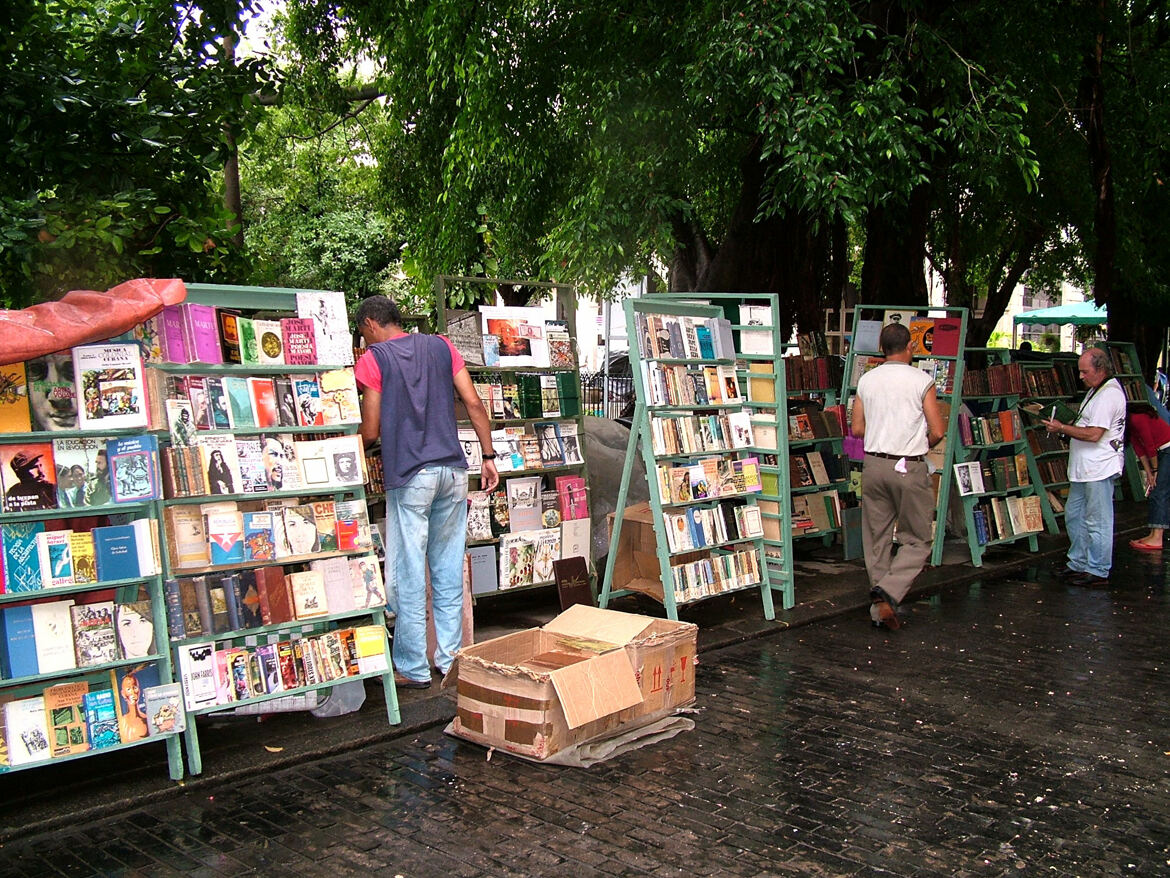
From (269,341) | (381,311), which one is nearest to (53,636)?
(269,341)

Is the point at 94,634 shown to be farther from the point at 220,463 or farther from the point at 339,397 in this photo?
the point at 339,397

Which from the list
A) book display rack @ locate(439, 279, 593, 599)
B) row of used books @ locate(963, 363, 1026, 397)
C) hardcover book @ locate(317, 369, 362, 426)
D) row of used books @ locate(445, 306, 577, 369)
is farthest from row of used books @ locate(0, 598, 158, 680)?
row of used books @ locate(963, 363, 1026, 397)

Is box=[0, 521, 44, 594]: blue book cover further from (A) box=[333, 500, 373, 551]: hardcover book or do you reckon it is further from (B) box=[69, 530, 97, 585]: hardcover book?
(A) box=[333, 500, 373, 551]: hardcover book

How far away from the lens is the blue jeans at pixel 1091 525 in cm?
883

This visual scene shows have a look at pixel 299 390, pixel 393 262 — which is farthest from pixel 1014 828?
pixel 393 262

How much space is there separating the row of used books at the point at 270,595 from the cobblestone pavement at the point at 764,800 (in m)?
0.73

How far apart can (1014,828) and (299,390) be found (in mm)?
3831

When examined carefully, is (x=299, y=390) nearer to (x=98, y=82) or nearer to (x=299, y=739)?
(x=299, y=739)

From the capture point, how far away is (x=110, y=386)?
15.2 feet

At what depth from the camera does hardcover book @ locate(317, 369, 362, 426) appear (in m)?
5.45

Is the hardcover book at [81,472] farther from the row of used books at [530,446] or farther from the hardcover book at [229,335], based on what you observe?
the row of used books at [530,446]

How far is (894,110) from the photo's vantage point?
335 inches

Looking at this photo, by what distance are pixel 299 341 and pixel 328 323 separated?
190 mm

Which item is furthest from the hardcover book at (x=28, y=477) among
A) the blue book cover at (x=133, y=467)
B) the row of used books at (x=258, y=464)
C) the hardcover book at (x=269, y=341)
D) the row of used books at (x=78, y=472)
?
the hardcover book at (x=269, y=341)
